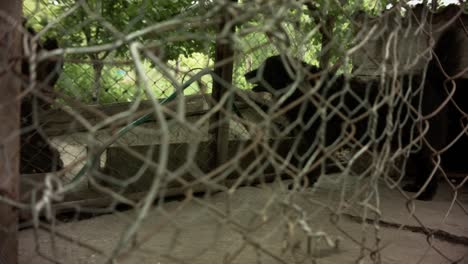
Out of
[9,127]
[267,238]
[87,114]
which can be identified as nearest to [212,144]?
[87,114]

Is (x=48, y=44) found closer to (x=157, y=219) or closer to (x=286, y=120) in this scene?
(x=157, y=219)

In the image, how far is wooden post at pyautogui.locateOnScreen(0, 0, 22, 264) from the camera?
1292mm

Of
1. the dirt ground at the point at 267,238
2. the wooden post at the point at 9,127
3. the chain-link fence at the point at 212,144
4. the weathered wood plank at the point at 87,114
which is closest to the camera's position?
the wooden post at the point at 9,127

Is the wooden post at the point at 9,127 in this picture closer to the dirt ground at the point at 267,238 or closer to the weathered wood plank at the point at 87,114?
the dirt ground at the point at 267,238

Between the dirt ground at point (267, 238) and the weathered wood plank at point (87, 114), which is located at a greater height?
the weathered wood plank at point (87, 114)

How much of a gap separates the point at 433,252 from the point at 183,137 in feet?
5.36

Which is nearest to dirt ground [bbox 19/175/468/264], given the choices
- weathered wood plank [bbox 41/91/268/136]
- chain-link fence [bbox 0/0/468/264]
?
chain-link fence [bbox 0/0/468/264]

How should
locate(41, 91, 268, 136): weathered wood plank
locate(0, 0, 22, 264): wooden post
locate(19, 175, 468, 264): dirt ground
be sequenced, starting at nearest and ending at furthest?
locate(0, 0, 22, 264): wooden post
locate(19, 175, 468, 264): dirt ground
locate(41, 91, 268, 136): weathered wood plank

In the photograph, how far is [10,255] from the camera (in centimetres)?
151

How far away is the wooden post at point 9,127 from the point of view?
4.24ft

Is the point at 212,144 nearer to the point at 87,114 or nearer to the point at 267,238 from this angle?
the point at 87,114

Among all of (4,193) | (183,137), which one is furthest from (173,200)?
(4,193)

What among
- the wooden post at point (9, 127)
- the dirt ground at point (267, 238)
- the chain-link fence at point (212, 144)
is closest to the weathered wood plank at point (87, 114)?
the chain-link fence at point (212, 144)

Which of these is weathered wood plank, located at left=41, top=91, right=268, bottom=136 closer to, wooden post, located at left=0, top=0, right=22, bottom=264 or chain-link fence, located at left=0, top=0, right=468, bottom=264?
chain-link fence, located at left=0, top=0, right=468, bottom=264
